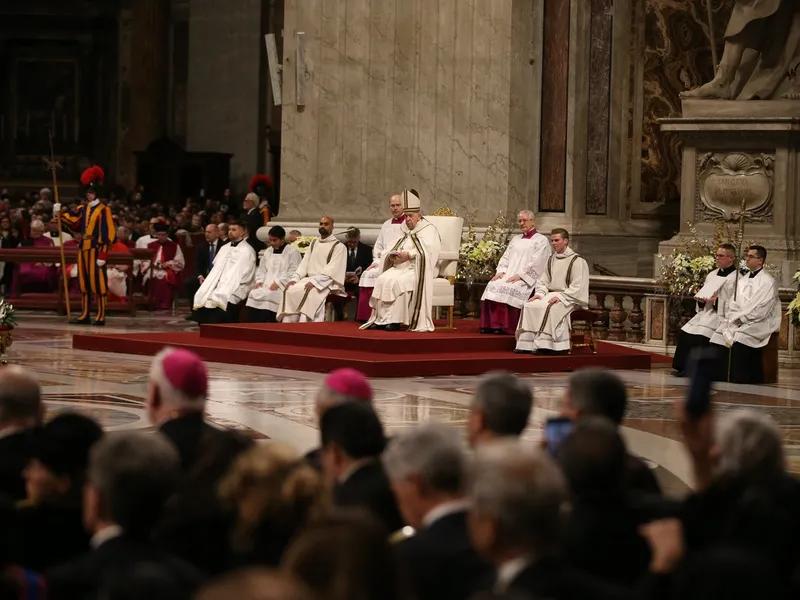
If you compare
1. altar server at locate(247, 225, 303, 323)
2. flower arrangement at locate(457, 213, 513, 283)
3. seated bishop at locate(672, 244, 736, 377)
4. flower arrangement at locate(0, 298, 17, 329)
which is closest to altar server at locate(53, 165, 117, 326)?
altar server at locate(247, 225, 303, 323)

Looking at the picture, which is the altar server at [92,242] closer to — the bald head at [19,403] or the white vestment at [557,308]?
the white vestment at [557,308]

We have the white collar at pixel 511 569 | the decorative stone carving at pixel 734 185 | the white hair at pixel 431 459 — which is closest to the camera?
the white collar at pixel 511 569

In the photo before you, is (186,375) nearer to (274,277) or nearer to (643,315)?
(643,315)

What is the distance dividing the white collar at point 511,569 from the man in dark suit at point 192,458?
84 cm

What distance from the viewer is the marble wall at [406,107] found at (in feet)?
61.5

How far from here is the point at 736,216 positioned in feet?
55.6

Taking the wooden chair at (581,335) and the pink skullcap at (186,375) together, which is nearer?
the pink skullcap at (186,375)

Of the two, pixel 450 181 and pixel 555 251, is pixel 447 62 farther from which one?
pixel 555 251

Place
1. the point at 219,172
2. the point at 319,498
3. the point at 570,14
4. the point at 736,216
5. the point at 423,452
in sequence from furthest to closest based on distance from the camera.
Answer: the point at 219,172
the point at 570,14
the point at 736,216
the point at 423,452
the point at 319,498

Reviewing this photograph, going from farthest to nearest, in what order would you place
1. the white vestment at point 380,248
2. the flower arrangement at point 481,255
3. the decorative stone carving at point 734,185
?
1. the flower arrangement at point 481,255
2. the decorative stone carving at point 734,185
3. the white vestment at point 380,248

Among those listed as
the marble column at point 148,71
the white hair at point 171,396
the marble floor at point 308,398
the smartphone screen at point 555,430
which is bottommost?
the marble floor at point 308,398

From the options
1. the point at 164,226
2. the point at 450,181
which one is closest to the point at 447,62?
the point at 450,181

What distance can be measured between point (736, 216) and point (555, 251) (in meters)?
2.55

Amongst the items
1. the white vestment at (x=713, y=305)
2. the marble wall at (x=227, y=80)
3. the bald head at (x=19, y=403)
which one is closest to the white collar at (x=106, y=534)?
the bald head at (x=19, y=403)
